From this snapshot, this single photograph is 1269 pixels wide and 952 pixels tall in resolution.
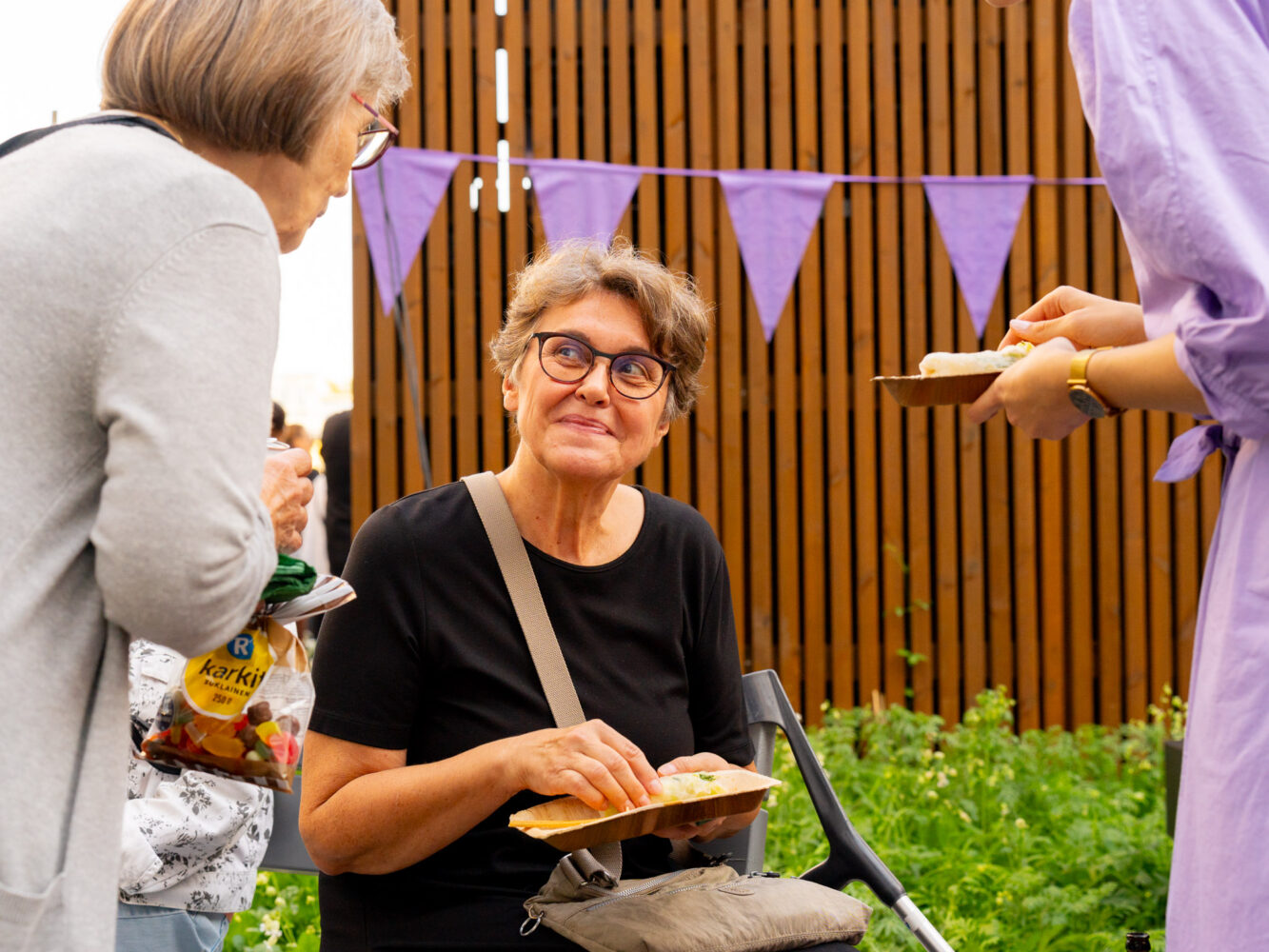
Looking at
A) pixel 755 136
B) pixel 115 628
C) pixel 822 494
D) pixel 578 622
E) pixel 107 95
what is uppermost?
pixel 755 136

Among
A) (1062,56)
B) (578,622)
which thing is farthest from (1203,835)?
(1062,56)

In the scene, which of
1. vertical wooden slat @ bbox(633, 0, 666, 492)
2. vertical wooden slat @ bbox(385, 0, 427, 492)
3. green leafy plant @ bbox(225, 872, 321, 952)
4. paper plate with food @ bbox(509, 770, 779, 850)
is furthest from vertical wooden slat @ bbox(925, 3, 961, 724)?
paper plate with food @ bbox(509, 770, 779, 850)

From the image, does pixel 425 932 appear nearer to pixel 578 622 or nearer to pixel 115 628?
pixel 578 622

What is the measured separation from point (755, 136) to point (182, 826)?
16.2 ft

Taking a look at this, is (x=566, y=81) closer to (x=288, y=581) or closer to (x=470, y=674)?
(x=470, y=674)

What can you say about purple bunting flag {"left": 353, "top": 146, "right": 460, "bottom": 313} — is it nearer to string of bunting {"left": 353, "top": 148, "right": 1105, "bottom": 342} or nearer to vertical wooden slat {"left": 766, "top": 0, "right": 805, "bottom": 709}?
string of bunting {"left": 353, "top": 148, "right": 1105, "bottom": 342}

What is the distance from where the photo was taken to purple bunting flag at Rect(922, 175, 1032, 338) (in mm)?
5980

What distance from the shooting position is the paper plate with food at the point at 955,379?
153 cm

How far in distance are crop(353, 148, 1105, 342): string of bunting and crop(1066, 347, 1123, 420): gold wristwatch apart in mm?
4661

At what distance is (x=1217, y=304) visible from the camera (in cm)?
122

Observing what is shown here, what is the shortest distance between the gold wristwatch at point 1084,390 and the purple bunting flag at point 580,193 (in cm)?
472

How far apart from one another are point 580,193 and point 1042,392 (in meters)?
4.82

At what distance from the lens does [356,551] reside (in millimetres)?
1971

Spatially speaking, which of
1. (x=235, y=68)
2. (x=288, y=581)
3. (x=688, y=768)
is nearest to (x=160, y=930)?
(x=688, y=768)
